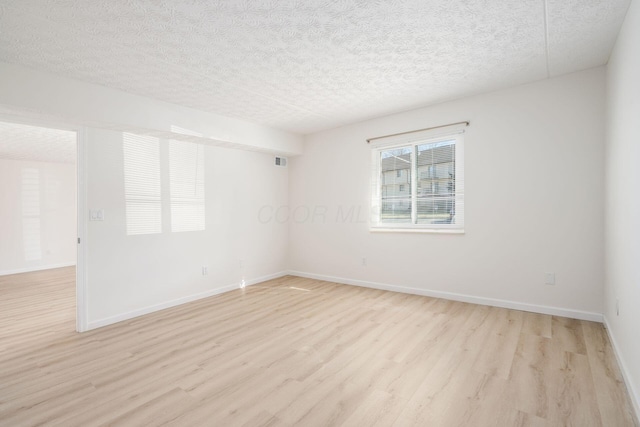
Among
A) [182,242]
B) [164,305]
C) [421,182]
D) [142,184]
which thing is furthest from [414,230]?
[142,184]

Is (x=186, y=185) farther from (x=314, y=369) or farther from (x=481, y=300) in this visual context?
(x=481, y=300)

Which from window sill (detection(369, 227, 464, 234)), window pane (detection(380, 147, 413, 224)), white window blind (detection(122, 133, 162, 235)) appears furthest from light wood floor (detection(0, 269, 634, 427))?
window pane (detection(380, 147, 413, 224))

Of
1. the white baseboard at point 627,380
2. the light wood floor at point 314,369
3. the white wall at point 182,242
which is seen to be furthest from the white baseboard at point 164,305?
the white baseboard at point 627,380

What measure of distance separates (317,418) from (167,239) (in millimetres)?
3147

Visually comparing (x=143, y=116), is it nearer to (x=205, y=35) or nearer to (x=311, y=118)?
(x=205, y=35)

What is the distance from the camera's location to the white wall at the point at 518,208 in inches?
123

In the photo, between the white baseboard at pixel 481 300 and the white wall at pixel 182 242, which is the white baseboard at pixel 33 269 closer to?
the white wall at pixel 182 242

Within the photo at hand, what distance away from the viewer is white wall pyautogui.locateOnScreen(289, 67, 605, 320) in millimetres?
3123

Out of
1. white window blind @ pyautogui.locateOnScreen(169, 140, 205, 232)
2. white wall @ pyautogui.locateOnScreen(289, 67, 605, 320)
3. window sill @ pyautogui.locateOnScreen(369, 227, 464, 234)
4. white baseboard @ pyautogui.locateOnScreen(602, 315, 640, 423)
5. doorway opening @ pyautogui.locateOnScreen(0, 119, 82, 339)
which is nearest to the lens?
white baseboard @ pyautogui.locateOnScreen(602, 315, 640, 423)

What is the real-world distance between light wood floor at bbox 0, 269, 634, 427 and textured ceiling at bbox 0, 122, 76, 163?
2727 mm

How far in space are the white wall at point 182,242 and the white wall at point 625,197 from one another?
14.6 ft

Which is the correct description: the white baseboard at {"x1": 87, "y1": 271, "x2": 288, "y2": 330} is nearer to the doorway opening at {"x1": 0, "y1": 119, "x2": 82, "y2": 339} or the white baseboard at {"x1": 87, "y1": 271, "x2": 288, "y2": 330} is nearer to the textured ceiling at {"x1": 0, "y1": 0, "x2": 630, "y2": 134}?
the doorway opening at {"x1": 0, "y1": 119, "x2": 82, "y2": 339}

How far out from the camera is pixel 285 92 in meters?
3.52

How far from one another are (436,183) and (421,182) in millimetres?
217
